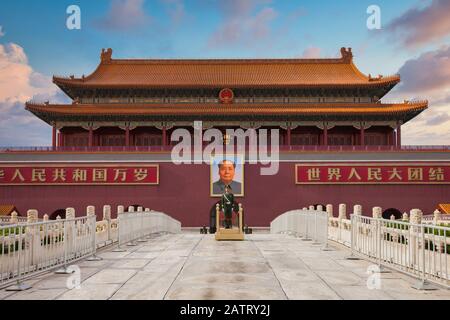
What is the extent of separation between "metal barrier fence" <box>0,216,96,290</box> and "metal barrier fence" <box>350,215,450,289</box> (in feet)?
19.2

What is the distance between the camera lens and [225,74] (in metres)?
35.2

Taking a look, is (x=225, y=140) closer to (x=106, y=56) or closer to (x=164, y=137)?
(x=164, y=137)

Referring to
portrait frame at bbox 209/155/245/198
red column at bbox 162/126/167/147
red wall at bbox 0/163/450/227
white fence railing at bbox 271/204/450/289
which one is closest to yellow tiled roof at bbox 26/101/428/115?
red column at bbox 162/126/167/147

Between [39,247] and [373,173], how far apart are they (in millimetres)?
23316

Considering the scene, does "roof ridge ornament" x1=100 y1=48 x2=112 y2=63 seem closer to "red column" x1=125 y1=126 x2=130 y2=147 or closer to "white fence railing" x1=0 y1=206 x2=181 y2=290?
"red column" x1=125 y1=126 x2=130 y2=147

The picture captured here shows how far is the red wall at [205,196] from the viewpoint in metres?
28.4

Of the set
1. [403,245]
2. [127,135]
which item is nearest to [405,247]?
[403,245]

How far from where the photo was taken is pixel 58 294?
7098 millimetres

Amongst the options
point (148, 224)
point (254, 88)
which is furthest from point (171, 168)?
point (148, 224)

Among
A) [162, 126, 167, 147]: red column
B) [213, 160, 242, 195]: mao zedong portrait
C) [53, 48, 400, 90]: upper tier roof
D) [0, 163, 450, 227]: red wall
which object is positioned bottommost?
[0, 163, 450, 227]: red wall

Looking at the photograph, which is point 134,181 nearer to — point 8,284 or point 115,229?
point 115,229

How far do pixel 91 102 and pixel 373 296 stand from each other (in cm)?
2908

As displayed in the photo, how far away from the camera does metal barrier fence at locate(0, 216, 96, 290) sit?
746 centimetres

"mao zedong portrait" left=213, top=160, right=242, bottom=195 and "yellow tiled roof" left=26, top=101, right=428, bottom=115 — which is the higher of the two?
"yellow tiled roof" left=26, top=101, right=428, bottom=115
